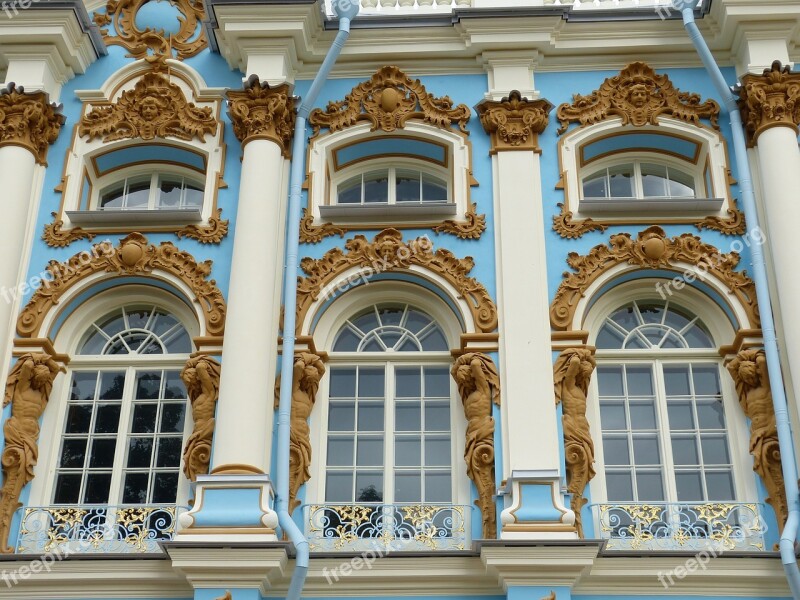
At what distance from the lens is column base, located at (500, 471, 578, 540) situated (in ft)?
40.8

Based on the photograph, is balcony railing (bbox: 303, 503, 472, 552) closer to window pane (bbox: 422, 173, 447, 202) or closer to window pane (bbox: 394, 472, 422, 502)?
window pane (bbox: 394, 472, 422, 502)

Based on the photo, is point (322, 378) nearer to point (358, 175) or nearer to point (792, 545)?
point (358, 175)

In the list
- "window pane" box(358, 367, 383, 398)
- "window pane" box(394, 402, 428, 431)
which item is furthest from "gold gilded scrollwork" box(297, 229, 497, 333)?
"window pane" box(394, 402, 428, 431)

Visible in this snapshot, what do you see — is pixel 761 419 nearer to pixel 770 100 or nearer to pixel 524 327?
pixel 524 327

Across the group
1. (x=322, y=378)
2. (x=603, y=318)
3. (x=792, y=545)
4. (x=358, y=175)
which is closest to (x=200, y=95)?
(x=358, y=175)

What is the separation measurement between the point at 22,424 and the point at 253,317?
112 inches

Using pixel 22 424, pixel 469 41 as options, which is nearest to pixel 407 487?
pixel 22 424

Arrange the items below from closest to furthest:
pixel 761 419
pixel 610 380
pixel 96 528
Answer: pixel 96 528
pixel 761 419
pixel 610 380

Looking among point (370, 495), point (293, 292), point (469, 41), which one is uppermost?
point (469, 41)

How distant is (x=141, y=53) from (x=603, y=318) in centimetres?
707

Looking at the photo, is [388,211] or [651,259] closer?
[651,259]

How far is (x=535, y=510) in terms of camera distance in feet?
41.3

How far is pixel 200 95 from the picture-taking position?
15930 mm

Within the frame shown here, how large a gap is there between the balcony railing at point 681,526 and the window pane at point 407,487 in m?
1.92
